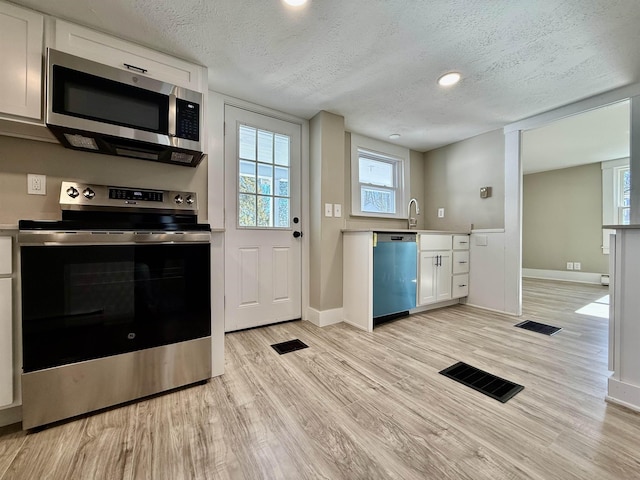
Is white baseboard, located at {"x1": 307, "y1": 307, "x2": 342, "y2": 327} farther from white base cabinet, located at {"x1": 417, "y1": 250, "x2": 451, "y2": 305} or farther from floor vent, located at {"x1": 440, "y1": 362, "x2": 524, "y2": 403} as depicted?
floor vent, located at {"x1": 440, "y1": 362, "x2": 524, "y2": 403}

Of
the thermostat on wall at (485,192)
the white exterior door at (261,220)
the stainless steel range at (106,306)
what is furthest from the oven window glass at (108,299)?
the thermostat on wall at (485,192)

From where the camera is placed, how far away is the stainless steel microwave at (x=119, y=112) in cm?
138

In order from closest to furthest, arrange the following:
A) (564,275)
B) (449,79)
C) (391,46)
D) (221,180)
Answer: (391,46)
(449,79)
(221,180)
(564,275)

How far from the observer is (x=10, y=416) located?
1.26 m

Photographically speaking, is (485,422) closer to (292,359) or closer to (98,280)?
(292,359)

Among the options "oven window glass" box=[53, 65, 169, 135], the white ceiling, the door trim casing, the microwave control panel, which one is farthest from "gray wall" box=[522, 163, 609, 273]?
"oven window glass" box=[53, 65, 169, 135]

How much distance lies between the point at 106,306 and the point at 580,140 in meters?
5.65

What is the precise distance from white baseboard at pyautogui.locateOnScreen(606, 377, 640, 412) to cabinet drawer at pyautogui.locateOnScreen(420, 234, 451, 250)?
5.52ft

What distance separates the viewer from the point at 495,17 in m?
1.50

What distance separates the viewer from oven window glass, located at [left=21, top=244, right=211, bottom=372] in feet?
3.96

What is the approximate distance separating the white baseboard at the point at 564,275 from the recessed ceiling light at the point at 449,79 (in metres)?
5.09

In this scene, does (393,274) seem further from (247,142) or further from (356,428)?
(247,142)

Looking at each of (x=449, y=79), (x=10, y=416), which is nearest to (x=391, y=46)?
(x=449, y=79)

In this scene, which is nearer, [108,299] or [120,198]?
[108,299]
